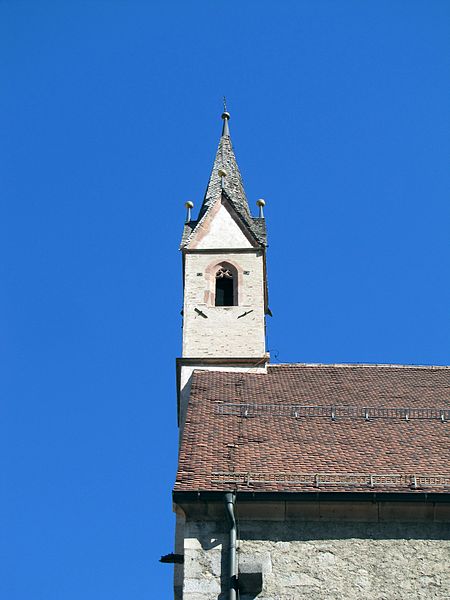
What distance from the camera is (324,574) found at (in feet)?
42.6

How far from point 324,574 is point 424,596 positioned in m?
1.21

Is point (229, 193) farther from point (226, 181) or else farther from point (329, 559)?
point (329, 559)

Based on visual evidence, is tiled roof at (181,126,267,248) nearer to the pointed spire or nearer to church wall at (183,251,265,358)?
the pointed spire

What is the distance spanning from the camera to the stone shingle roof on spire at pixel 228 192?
23.9 m

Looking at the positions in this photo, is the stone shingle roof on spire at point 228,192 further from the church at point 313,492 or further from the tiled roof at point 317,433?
the church at point 313,492

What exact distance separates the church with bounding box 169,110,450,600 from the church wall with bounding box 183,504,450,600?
0.04 feet

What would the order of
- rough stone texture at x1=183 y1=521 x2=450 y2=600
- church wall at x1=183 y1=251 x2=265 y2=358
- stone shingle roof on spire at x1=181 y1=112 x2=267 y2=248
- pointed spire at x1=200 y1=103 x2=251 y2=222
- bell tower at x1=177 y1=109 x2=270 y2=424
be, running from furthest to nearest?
pointed spire at x1=200 y1=103 x2=251 y2=222 → stone shingle roof on spire at x1=181 y1=112 x2=267 y2=248 → church wall at x1=183 y1=251 x2=265 y2=358 → bell tower at x1=177 y1=109 x2=270 y2=424 → rough stone texture at x1=183 y1=521 x2=450 y2=600

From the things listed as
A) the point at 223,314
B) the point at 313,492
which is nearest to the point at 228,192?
the point at 223,314

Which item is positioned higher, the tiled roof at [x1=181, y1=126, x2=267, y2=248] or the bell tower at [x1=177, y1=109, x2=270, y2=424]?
the tiled roof at [x1=181, y1=126, x2=267, y2=248]

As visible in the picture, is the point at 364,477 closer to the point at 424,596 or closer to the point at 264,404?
the point at 424,596

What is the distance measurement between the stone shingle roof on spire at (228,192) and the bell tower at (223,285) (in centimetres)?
2

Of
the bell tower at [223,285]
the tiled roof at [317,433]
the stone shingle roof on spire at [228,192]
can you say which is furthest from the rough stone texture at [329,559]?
the stone shingle roof on spire at [228,192]

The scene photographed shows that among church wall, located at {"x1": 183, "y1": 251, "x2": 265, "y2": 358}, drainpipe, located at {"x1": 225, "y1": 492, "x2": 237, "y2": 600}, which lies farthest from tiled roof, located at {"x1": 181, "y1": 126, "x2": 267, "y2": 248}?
drainpipe, located at {"x1": 225, "y1": 492, "x2": 237, "y2": 600}

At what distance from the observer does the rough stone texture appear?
1283 cm
